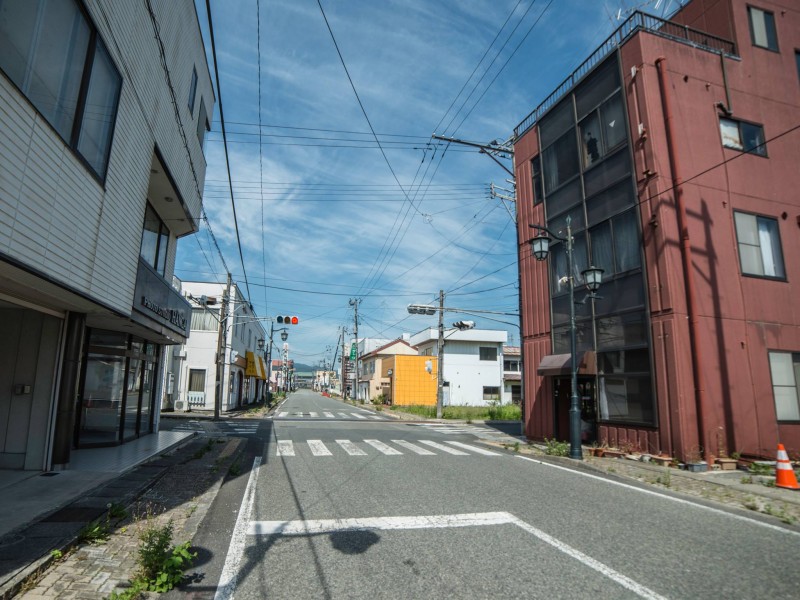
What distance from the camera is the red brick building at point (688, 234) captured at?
36.1 feet

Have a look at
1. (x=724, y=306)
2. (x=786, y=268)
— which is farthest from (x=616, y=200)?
(x=786, y=268)

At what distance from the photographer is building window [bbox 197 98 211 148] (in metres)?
15.0

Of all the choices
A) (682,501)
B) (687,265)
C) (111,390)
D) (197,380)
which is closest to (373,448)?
(111,390)

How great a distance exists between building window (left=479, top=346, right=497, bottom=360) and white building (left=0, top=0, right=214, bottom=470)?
3497 cm

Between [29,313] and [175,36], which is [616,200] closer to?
[175,36]

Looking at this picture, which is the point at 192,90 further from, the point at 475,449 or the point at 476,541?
the point at 476,541

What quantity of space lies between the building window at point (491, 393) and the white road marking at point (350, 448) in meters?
32.3

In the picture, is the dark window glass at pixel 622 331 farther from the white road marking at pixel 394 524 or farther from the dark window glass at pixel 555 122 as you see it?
the white road marking at pixel 394 524

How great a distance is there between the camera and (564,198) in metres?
15.4

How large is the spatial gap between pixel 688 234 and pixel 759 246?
113 inches

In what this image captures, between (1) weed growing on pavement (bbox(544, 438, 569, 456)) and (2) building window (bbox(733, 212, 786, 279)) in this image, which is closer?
(1) weed growing on pavement (bbox(544, 438, 569, 456))

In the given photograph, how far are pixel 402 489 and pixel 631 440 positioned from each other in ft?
23.0

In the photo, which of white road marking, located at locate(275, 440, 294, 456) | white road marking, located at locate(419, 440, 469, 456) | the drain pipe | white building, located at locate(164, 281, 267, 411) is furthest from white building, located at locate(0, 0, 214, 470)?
white building, located at locate(164, 281, 267, 411)

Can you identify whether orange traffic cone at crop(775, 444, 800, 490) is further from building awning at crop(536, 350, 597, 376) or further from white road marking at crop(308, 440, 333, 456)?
white road marking at crop(308, 440, 333, 456)
